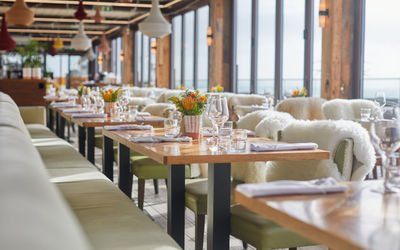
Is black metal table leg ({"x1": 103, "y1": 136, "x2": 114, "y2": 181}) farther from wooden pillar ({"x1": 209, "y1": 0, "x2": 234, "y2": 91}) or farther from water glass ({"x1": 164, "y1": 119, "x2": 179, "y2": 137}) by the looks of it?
wooden pillar ({"x1": 209, "y1": 0, "x2": 234, "y2": 91})

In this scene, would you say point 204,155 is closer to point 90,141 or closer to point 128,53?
point 90,141

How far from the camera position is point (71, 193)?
2.92 metres

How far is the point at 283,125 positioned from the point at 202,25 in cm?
1080

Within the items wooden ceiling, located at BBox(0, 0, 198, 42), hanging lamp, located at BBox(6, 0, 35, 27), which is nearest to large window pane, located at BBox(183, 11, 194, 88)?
wooden ceiling, located at BBox(0, 0, 198, 42)

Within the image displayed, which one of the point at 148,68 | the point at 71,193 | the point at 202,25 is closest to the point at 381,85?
the point at 71,193

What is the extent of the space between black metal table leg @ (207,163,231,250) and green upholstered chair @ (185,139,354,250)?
0.14 feet

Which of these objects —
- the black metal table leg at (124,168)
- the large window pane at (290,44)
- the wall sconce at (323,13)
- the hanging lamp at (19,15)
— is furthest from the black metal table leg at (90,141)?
the large window pane at (290,44)

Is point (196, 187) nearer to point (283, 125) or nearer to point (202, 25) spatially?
point (283, 125)

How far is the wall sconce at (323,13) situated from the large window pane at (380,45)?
546mm

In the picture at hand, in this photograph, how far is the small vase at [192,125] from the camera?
3.09m

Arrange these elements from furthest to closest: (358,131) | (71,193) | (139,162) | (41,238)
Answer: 1. (139,162)
2. (71,193)
3. (358,131)
4. (41,238)

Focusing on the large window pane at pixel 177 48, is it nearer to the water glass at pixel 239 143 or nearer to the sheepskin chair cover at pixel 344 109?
the sheepskin chair cover at pixel 344 109

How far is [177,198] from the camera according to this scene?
2.76 m

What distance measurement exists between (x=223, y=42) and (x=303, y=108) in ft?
15.6
